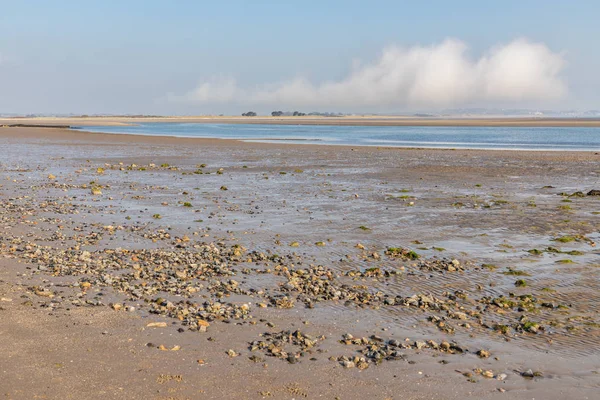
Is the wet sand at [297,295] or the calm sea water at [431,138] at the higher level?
the calm sea water at [431,138]

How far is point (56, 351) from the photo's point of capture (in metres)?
9.09

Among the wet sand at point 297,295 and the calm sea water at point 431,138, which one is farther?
the calm sea water at point 431,138

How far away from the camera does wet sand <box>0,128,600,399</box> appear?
332 inches

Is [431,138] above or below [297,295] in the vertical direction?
above

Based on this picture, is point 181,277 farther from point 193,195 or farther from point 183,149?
point 183,149

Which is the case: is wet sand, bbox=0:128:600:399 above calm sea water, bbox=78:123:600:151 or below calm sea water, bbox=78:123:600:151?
below

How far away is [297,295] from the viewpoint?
12062 mm

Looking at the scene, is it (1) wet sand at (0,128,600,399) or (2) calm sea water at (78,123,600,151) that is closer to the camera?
(1) wet sand at (0,128,600,399)

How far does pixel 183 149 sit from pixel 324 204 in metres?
36.3

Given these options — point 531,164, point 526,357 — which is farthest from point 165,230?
point 531,164

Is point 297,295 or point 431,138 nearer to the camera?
point 297,295

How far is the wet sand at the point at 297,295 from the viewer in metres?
8.42

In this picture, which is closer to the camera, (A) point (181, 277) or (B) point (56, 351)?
(B) point (56, 351)

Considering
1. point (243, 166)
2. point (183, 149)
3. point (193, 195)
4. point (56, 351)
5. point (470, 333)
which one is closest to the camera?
point (56, 351)
